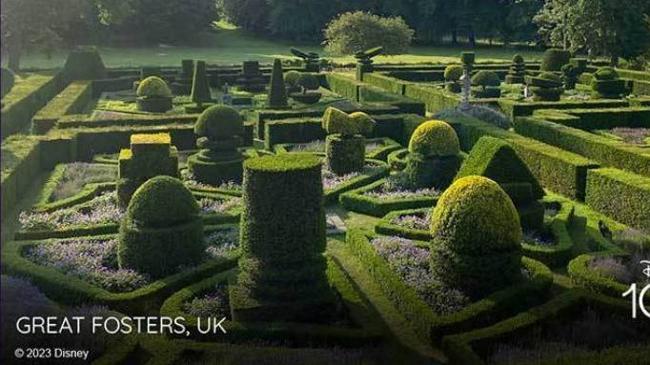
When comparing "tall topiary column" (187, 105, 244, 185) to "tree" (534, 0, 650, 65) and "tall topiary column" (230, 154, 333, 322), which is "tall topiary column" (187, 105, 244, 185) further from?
"tree" (534, 0, 650, 65)

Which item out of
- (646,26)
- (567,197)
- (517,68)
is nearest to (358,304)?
(567,197)

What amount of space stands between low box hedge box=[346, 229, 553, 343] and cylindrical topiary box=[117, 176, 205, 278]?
3273 millimetres

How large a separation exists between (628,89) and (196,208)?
30200 millimetres

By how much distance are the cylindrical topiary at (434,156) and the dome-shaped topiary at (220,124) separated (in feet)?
16.4

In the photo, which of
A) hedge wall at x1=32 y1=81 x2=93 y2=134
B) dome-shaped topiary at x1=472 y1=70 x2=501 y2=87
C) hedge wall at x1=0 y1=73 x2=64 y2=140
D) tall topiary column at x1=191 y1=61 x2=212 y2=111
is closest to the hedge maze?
hedge wall at x1=32 y1=81 x2=93 y2=134

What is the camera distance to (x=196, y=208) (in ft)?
41.8

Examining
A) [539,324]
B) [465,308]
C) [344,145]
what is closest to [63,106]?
[344,145]

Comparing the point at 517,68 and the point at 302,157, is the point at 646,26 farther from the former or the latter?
the point at 302,157

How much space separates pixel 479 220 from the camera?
36.1ft

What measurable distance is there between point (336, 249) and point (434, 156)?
470 cm

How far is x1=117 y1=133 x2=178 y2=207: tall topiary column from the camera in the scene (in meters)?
16.4

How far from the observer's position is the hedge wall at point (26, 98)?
2791cm

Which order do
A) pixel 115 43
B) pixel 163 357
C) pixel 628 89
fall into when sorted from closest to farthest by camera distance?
pixel 163 357 → pixel 628 89 → pixel 115 43

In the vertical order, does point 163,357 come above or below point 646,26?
below
